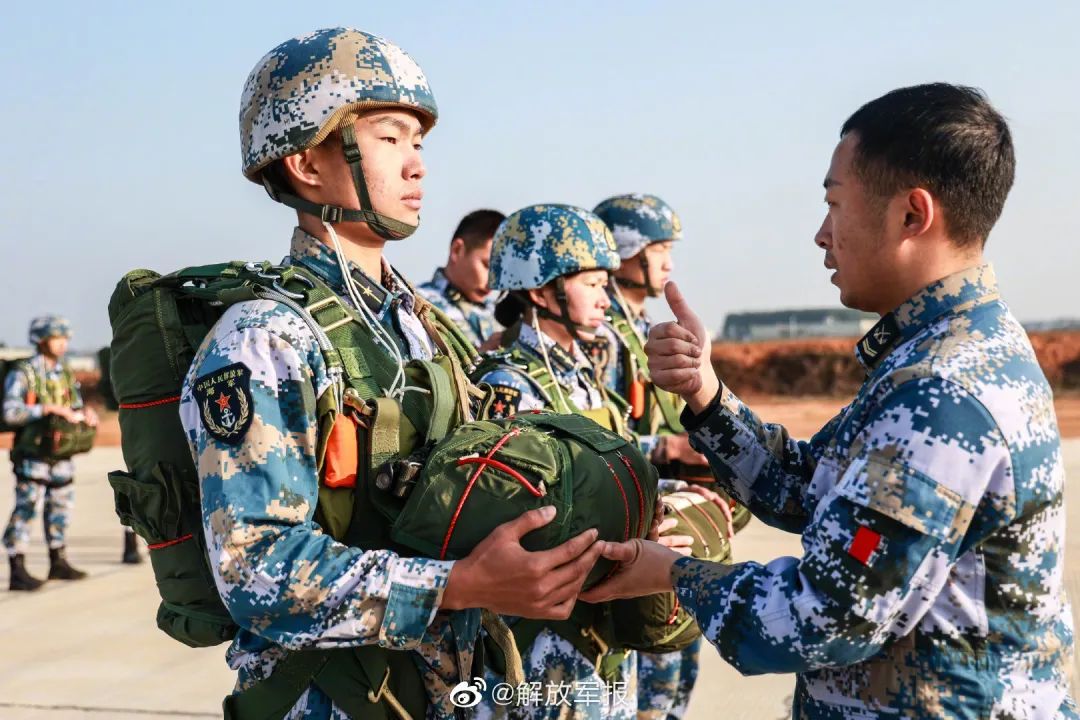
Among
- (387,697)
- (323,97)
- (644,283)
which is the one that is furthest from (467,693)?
(644,283)

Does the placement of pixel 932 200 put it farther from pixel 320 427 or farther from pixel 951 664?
pixel 320 427

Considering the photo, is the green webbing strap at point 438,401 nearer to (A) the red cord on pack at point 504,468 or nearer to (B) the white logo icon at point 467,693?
(A) the red cord on pack at point 504,468

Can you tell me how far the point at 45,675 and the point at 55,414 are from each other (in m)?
3.15

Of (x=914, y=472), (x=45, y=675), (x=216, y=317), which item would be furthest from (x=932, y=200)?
(x=45, y=675)

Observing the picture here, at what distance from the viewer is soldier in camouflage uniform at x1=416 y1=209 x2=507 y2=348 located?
793 cm

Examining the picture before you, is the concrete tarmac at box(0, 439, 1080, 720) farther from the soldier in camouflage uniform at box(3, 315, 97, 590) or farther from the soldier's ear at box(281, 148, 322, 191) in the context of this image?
the soldier's ear at box(281, 148, 322, 191)

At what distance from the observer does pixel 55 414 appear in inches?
364

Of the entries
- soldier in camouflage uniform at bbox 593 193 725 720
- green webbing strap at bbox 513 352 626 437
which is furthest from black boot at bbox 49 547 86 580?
green webbing strap at bbox 513 352 626 437

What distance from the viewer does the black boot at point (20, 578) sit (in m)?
8.89

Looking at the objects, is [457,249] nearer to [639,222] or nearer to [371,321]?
[639,222]

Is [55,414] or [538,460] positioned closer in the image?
[538,460]

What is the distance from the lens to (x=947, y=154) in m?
2.13

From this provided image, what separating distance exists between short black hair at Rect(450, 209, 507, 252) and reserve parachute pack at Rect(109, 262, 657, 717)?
17.9 ft

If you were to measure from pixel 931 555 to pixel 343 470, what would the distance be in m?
1.21
